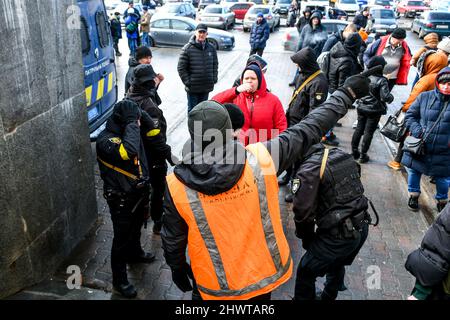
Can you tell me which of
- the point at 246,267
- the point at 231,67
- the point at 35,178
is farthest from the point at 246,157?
the point at 231,67

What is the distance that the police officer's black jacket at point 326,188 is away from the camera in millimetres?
2824

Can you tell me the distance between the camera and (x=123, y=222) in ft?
11.4

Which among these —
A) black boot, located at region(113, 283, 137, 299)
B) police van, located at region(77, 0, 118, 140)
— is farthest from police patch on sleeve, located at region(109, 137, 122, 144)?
police van, located at region(77, 0, 118, 140)

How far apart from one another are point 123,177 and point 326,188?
1689 mm

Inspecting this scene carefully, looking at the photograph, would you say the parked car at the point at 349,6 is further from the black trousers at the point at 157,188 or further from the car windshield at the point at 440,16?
the black trousers at the point at 157,188

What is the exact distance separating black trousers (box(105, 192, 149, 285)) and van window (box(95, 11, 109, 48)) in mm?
4122

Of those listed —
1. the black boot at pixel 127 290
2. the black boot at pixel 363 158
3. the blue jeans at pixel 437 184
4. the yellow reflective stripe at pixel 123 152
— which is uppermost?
the yellow reflective stripe at pixel 123 152

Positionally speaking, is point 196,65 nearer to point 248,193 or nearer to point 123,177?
point 123,177

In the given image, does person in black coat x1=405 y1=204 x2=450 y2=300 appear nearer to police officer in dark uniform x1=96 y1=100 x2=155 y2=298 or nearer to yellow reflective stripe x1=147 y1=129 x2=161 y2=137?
police officer in dark uniform x1=96 y1=100 x2=155 y2=298

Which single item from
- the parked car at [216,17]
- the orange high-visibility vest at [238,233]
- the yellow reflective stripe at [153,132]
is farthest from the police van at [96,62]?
the parked car at [216,17]

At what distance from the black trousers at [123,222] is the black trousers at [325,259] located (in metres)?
1.49

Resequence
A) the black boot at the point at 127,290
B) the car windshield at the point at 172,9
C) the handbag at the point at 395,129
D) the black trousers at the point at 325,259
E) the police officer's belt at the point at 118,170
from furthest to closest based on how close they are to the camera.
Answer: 1. the car windshield at the point at 172,9
2. the handbag at the point at 395,129
3. the black boot at the point at 127,290
4. the police officer's belt at the point at 118,170
5. the black trousers at the point at 325,259

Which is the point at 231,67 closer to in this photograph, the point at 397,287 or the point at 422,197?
the point at 422,197
